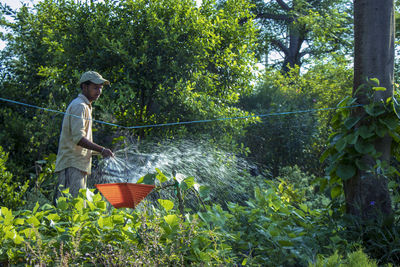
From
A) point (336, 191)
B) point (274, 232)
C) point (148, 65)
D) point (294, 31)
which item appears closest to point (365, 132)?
point (336, 191)

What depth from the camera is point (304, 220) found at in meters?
3.38

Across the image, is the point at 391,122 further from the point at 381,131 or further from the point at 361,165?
the point at 361,165

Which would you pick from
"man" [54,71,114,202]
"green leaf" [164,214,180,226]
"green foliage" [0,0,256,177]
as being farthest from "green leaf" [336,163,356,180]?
"green foliage" [0,0,256,177]

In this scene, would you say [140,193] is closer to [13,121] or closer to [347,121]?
[347,121]

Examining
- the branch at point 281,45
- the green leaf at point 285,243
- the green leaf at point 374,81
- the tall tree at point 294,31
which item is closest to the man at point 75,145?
the green leaf at point 285,243

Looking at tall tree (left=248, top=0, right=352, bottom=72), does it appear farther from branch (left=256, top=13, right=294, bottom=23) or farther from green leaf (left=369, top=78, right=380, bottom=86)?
green leaf (left=369, top=78, right=380, bottom=86)

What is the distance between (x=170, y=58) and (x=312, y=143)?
3.30 metres

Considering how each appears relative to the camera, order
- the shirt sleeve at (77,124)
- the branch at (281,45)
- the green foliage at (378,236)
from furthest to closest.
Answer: the branch at (281,45)
the shirt sleeve at (77,124)
the green foliage at (378,236)

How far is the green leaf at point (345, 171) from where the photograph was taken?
3.38 m

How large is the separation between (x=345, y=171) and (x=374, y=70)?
86 centimetres

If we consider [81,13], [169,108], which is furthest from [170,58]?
[81,13]

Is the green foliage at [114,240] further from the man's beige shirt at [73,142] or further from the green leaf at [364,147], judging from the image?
the green leaf at [364,147]

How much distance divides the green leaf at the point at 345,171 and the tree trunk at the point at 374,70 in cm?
9

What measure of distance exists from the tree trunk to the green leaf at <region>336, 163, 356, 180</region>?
87 mm
